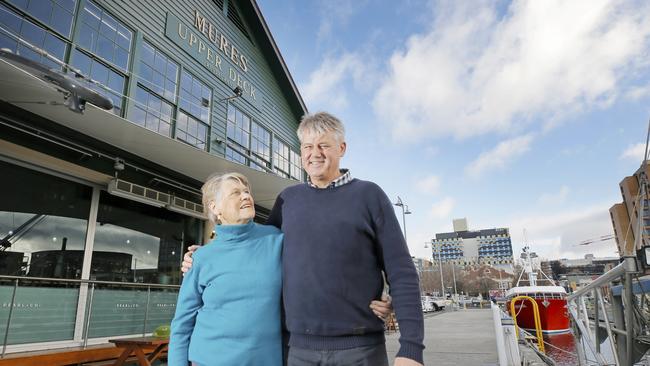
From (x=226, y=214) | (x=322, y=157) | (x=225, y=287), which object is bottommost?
(x=225, y=287)

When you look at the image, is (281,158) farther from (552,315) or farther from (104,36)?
(552,315)

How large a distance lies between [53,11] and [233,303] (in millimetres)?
6372

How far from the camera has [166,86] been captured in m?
7.87

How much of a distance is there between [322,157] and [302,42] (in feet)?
45.6

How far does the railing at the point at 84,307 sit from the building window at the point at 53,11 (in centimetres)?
373

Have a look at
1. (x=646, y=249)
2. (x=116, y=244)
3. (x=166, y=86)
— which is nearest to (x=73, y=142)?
(x=116, y=244)

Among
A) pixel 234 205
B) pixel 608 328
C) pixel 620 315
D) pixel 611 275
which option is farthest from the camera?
pixel 608 328

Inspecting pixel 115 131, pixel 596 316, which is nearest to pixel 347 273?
pixel 596 316

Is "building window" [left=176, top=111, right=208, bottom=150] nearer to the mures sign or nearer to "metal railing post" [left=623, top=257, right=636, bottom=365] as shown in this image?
the mures sign

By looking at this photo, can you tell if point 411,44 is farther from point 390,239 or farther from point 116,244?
point 390,239

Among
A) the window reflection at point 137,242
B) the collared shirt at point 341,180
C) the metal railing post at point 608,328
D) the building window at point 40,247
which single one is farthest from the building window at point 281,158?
the collared shirt at point 341,180

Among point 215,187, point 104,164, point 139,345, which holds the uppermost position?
point 104,164

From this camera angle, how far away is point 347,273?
1515mm

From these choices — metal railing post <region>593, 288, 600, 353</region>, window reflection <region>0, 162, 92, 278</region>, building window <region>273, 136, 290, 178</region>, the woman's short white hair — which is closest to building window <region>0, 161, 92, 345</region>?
window reflection <region>0, 162, 92, 278</region>
